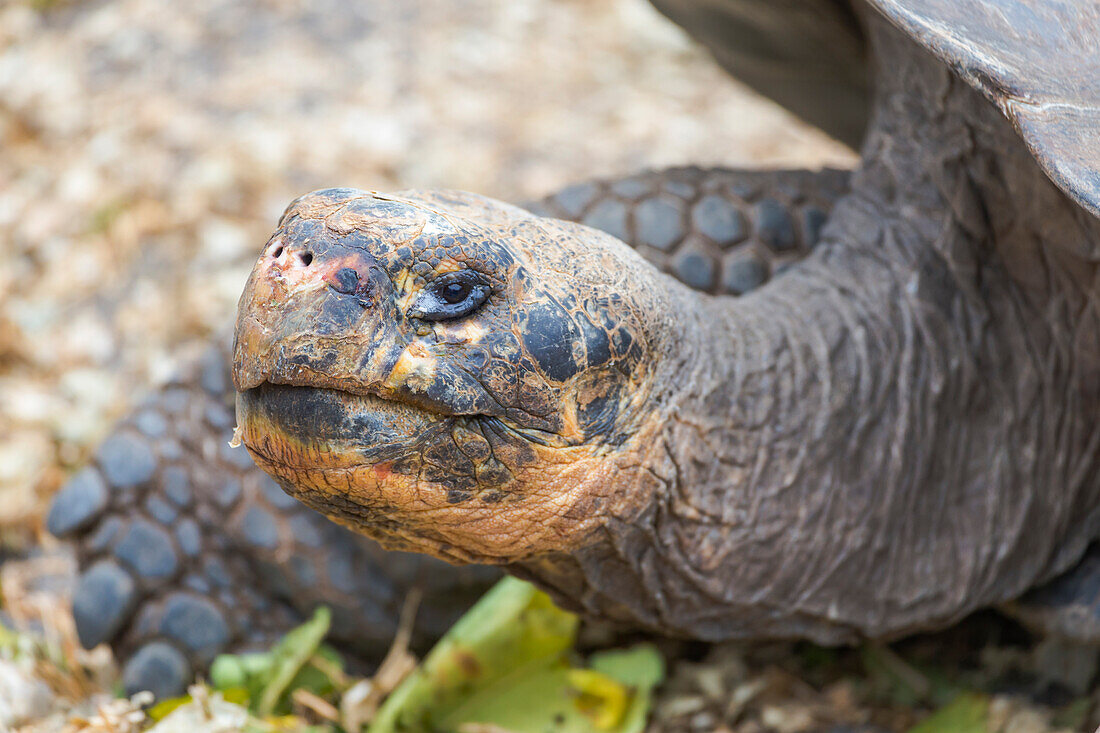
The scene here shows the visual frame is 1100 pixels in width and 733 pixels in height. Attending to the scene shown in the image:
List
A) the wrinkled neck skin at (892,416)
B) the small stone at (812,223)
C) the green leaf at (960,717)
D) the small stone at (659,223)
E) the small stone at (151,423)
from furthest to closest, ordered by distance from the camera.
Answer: the small stone at (151,423) < the small stone at (812,223) < the small stone at (659,223) < the green leaf at (960,717) < the wrinkled neck skin at (892,416)

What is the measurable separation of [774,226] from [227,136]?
90.5 inches

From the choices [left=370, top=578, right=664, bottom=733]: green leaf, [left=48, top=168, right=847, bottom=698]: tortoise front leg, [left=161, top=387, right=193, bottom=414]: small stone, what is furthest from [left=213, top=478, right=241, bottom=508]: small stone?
[left=370, top=578, right=664, bottom=733]: green leaf

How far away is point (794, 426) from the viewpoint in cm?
155

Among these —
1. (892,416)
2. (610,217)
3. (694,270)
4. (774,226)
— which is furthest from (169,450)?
(892,416)

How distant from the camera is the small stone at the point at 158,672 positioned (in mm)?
1938

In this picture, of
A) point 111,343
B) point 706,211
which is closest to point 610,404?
point 706,211

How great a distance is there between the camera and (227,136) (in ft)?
11.9

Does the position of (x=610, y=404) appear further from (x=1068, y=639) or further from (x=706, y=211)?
(x=1068, y=639)

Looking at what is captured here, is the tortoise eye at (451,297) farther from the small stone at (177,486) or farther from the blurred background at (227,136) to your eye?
the blurred background at (227,136)

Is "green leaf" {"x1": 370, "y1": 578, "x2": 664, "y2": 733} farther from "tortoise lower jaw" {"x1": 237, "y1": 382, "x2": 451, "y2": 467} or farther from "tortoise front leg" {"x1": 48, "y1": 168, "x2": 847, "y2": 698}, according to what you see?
"tortoise lower jaw" {"x1": 237, "y1": 382, "x2": 451, "y2": 467}

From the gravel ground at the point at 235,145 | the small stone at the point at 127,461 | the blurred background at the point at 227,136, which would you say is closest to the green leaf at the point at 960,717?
the gravel ground at the point at 235,145

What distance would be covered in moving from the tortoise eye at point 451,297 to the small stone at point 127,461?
1.19 metres

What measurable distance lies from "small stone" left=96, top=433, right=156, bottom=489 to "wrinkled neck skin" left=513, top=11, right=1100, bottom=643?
39.3 inches

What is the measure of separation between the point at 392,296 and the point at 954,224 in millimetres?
1084
